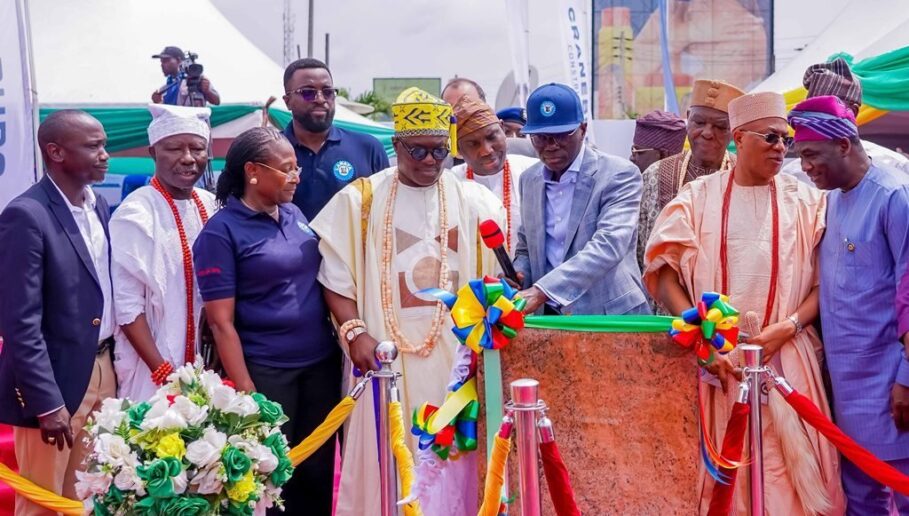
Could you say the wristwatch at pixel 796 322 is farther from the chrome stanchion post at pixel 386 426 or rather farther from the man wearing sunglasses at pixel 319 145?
the man wearing sunglasses at pixel 319 145

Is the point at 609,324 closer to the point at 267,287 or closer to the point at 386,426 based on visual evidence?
the point at 386,426

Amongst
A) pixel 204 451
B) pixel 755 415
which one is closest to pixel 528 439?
pixel 755 415

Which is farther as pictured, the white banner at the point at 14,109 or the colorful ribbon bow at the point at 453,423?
the white banner at the point at 14,109

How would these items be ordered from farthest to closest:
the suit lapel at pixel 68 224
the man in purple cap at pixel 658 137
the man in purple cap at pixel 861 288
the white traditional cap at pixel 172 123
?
the man in purple cap at pixel 658 137 < the white traditional cap at pixel 172 123 < the suit lapel at pixel 68 224 < the man in purple cap at pixel 861 288

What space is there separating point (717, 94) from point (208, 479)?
3047 millimetres

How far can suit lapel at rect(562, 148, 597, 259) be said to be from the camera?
446 cm

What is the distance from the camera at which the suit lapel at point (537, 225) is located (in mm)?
4574

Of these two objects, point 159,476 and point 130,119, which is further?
point 130,119

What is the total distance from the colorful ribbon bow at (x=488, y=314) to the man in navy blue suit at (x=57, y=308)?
6.26ft

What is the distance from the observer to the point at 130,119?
1375cm

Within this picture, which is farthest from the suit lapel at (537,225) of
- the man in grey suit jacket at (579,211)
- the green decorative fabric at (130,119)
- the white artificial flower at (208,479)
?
the green decorative fabric at (130,119)

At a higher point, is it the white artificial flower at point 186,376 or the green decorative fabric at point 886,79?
the green decorative fabric at point 886,79

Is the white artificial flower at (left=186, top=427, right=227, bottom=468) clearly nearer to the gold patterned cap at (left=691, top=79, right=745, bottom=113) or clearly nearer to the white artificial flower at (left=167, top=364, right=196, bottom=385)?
the white artificial flower at (left=167, top=364, right=196, bottom=385)

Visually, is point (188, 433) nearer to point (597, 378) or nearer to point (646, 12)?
point (597, 378)
